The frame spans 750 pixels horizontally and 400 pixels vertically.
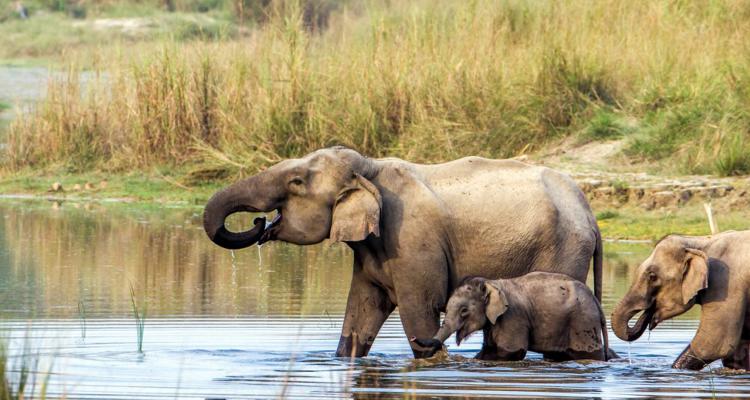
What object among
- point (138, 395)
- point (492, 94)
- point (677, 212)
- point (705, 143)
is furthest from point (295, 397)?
point (492, 94)

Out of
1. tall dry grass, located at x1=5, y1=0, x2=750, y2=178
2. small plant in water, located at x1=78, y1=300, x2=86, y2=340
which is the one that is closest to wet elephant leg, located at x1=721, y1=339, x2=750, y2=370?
small plant in water, located at x1=78, y1=300, x2=86, y2=340

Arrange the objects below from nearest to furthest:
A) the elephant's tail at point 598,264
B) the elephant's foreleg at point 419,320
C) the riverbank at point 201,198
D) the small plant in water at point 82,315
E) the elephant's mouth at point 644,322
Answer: the elephant's foreleg at point 419,320 → the elephant's mouth at point 644,322 → the elephant's tail at point 598,264 → the small plant in water at point 82,315 → the riverbank at point 201,198

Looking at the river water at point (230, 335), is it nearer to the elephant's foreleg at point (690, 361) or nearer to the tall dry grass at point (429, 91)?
the elephant's foreleg at point (690, 361)

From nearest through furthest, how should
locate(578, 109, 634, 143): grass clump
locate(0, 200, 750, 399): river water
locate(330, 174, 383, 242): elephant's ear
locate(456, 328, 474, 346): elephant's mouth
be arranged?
locate(0, 200, 750, 399): river water < locate(330, 174, 383, 242): elephant's ear < locate(456, 328, 474, 346): elephant's mouth < locate(578, 109, 634, 143): grass clump

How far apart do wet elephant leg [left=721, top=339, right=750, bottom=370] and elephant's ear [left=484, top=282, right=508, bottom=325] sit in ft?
4.94

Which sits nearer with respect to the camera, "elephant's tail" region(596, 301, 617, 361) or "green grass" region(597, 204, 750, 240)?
"elephant's tail" region(596, 301, 617, 361)

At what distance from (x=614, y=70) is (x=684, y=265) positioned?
37.6 ft

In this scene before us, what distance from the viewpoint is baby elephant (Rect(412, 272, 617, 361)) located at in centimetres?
1029

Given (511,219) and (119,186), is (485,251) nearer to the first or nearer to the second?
(511,219)

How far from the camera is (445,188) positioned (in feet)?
34.4

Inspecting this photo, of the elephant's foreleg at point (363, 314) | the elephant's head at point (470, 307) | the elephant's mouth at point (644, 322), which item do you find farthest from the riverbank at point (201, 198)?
the elephant's head at point (470, 307)

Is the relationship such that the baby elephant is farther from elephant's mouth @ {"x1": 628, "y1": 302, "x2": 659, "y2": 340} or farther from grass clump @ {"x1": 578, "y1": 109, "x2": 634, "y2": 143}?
grass clump @ {"x1": 578, "y1": 109, "x2": 634, "y2": 143}

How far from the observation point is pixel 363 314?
10.8 metres

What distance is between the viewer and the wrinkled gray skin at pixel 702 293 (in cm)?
1041
